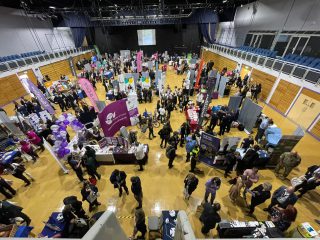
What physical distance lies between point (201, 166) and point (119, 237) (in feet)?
20.1

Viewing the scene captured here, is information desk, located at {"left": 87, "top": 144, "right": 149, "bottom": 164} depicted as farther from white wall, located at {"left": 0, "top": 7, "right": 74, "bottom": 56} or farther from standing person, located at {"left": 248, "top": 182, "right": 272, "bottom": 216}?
white wall, located at {"left": 0, "top": 7, "right": 74, "bottom": 56}

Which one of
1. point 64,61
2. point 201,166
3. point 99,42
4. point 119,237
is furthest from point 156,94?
point 99,42

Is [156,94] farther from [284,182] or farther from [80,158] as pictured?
[284,182]

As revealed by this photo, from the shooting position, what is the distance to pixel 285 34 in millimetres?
13961

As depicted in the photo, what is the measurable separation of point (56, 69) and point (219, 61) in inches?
834

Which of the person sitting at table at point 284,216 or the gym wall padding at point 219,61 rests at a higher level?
the person sitting at table at point 284,216

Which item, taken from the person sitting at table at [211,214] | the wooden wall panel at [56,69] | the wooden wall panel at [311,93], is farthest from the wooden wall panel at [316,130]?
the wooden wall panel at [56,69]

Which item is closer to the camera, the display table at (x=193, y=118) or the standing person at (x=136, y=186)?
the standing person at (x=136, y=186)

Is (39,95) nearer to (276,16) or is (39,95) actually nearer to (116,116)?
(116,116)

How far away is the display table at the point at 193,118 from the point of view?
29.0 ft

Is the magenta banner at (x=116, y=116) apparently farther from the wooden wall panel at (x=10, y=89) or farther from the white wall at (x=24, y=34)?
the white wall at (x=24, y=34)

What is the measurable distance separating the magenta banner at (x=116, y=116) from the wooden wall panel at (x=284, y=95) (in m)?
9.95

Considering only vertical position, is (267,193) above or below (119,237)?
below

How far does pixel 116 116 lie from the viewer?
27.3 ft
